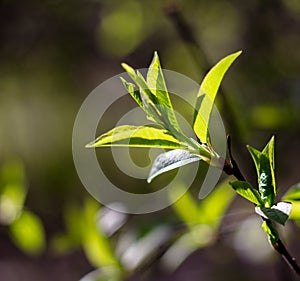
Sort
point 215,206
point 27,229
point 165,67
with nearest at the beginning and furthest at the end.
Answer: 1. point 215,206
2. point 27,229
3. point 165,67

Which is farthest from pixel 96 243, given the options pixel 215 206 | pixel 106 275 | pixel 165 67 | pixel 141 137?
pixel 165 67

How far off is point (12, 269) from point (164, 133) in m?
2.36

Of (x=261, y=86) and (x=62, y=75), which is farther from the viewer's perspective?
(x=62, y=75)

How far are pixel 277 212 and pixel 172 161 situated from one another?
0.26 ft

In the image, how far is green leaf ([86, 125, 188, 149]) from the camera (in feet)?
1.38

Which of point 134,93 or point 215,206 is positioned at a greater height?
point 134,93

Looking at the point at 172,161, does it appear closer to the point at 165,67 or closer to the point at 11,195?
the point at 11,195

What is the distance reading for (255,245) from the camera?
1101 millimetres

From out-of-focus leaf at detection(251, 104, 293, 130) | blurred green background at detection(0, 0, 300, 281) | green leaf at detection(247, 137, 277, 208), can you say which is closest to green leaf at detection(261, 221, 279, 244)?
green leaf at detection(247, 137, 277, 208)

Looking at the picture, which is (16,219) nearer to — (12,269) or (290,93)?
(290,93)

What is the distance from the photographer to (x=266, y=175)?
0.40 meters

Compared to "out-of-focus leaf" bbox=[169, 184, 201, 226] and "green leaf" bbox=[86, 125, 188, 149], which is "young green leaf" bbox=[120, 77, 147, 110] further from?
"out-of-focus leaf" bbox=[169, 184, 201, 226]

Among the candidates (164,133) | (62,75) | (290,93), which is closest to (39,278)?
(62,75)

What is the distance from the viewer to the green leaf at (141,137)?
0.42 metres
